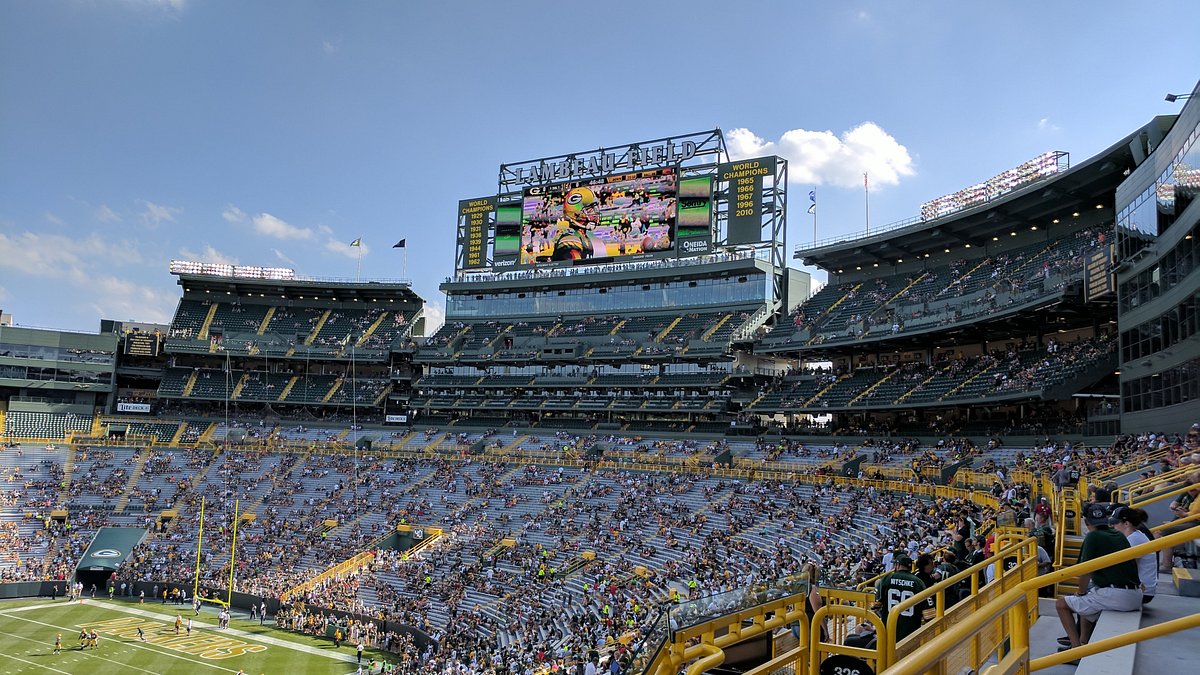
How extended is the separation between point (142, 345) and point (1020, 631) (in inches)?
3360

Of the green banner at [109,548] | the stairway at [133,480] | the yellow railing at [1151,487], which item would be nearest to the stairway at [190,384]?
the stairway at [133,480]

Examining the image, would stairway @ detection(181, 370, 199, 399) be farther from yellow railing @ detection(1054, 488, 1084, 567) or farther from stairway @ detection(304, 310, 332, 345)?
yellow railing @ detection(1054, 488, 1084, 567)

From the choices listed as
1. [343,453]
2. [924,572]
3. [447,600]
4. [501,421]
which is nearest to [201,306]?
[343,453]

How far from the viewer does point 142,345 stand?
76.5m

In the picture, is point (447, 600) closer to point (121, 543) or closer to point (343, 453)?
point (121, 543)

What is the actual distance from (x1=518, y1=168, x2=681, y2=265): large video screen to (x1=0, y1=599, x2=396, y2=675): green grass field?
39.6 meters

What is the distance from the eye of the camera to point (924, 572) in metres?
8.22

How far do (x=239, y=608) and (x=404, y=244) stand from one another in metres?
42.1

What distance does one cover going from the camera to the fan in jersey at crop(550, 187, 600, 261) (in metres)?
68.8

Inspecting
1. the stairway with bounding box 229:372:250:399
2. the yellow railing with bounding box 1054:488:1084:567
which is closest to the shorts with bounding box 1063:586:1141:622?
the yellow railing with bounding box 1054:488:1084:567

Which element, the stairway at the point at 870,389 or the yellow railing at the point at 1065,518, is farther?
the stairway at the point at 870,389

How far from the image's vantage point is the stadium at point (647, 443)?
962 cm

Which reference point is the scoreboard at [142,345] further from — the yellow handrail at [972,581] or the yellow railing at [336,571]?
the yellow handrail at [972,581]

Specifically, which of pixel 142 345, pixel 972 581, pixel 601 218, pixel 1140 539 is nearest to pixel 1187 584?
pixel 1140 539
